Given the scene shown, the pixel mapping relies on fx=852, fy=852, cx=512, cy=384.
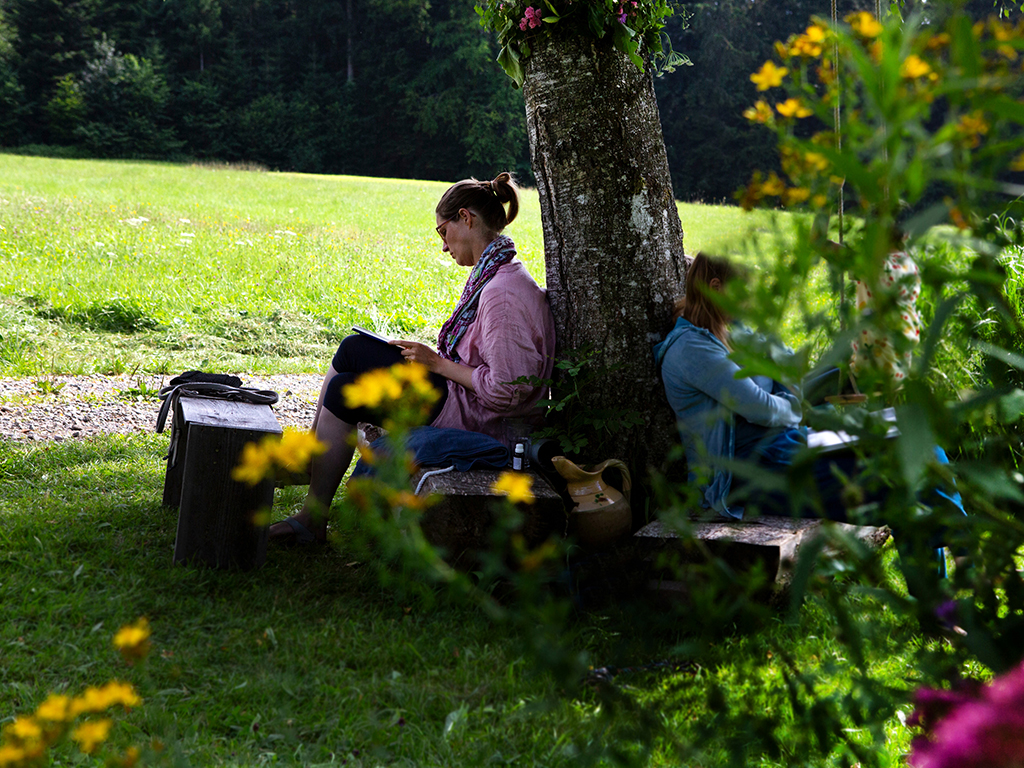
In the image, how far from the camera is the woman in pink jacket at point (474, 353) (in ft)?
9.95

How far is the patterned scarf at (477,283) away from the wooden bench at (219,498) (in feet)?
2.47

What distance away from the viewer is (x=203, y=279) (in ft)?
29.6

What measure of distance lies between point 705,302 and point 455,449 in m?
0.97

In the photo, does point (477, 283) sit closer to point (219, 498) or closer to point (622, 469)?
point (622, 469)

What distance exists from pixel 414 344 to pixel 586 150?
936mm

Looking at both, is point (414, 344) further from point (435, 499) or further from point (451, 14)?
point (451, 14)

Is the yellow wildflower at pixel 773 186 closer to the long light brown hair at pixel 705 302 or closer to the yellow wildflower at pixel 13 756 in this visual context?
the yellow wildflower at pixel 13 756

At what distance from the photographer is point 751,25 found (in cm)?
3741

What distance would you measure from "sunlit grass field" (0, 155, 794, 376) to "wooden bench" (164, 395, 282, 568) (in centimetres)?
182

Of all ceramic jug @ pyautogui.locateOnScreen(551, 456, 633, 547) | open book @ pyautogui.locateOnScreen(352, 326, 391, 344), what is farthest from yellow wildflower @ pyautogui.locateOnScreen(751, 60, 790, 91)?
open book @ pyautogui.locateOnScreen(352, 326, 391, 344)

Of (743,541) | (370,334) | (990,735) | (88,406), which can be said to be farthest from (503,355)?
(88,406)

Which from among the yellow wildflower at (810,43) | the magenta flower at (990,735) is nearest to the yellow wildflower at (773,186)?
the yellow wildflower at (810,43)

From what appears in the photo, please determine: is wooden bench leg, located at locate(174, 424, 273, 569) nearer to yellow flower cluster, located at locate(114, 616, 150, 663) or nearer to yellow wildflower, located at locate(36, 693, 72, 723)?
yellow flower cluster, located at locate(114, 616, 150, 663)

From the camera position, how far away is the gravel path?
463cm
